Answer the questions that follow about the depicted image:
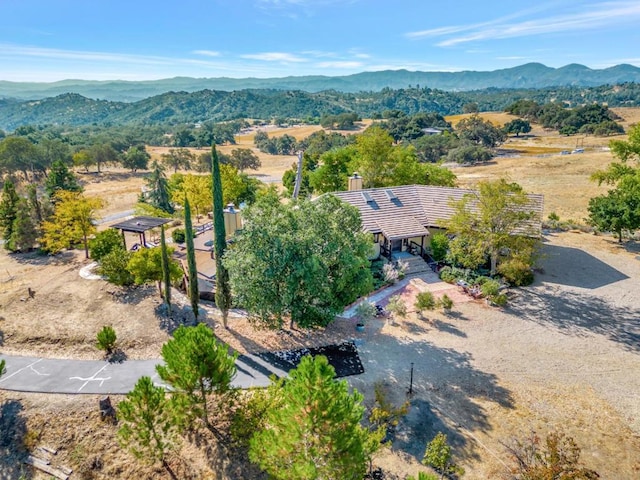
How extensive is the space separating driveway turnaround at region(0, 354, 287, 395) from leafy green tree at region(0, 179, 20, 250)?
20.4m

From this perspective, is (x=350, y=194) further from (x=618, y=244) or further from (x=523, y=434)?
(x=618, y=244)

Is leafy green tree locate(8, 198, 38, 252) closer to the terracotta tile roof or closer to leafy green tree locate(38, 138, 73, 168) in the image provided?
the terracotta tile roof

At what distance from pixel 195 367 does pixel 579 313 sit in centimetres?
2178

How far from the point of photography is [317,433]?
1032 centimetres

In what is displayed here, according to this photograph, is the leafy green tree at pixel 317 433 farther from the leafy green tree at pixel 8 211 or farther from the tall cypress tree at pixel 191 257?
the leafy green tree at pixel 8 211

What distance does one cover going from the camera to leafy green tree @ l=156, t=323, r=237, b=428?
13.5 m

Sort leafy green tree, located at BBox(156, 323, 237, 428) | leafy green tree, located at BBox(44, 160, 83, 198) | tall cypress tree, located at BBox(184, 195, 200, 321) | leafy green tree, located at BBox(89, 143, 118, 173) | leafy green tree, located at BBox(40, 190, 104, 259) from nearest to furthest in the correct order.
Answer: leafy green tree, located at BBox(156, 323, 237, 428) → tall cypress tree, located at BBox(184, 195, 200, 321) → leafy green tree, located at BBox(40, 190, 104, 259) → leafy green tree, located at BBox(44, 160, 83, 198) → leafy green tree, located at BBox(89, 143, 118, 173)

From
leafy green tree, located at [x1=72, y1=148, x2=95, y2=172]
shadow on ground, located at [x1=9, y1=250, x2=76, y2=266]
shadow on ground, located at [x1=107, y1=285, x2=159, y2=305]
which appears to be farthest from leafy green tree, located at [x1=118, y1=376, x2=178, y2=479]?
leafy green tree, located at [x1=72, y1=148, x2=95, y2=172]

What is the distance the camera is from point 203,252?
2933cm

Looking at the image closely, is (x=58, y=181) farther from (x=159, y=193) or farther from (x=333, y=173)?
(x=333, y=173)

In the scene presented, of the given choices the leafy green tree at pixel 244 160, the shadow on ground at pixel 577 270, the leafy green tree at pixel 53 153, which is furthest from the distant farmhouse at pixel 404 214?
the leafy green tree at pixel 53 153

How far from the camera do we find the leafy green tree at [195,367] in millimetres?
13500

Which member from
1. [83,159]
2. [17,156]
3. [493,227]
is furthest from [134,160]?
[493,227]

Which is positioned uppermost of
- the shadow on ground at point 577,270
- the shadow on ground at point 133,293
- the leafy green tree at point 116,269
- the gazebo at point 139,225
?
the gazebo at point 139,225
